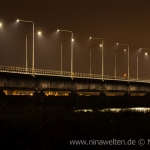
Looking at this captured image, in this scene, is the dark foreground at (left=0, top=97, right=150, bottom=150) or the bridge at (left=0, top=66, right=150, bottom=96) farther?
the bridge at (left=0, top=66, right=150, bottom=96)

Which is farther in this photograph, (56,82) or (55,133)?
(56,82)

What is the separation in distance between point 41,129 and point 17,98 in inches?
1507

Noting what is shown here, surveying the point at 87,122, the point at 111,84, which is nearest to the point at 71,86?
the point at 111,84

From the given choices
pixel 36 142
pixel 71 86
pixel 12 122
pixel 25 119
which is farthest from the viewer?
pixel 71 86

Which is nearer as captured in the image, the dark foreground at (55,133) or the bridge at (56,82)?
the dark foreground at (55,133)

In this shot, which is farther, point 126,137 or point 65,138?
point 126,137

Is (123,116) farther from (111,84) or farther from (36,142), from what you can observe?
(111,84)

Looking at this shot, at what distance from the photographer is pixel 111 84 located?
108 metres

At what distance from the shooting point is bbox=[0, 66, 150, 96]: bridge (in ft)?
251

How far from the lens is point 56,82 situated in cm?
8900

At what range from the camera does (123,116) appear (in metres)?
39.1

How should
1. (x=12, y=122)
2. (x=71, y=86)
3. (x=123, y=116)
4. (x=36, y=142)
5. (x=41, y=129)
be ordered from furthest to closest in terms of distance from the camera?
(x=71, y=86)
(x=123, y=116)
(x=12, y=122)
(x=41, y=129)
(x=36, y=142)

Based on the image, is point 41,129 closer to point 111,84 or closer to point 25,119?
point 25,119

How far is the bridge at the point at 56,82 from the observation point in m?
76.6
